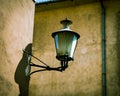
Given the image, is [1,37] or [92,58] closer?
[1,37]

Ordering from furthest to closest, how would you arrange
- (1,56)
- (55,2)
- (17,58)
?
(55,2) → (17,58) → (1,56)

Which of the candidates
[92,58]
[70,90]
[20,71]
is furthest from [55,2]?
[20,71]

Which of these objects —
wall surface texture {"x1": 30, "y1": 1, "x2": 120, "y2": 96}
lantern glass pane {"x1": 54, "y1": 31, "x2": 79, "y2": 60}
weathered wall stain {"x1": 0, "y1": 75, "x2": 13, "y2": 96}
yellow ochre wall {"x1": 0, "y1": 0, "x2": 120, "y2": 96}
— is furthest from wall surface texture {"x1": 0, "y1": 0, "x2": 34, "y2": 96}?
Answer: wall surface texture {"x1": 30, "y1": 1, "x2": 120, "y2": 96}

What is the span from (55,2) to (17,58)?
6.72 meters

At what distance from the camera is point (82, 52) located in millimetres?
11602

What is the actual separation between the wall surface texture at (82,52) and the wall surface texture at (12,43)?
16.9ft

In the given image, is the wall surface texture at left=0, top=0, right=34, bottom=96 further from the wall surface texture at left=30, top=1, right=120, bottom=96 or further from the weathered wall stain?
the wall surface texture at left=30, top=1, right=120, bottom=96

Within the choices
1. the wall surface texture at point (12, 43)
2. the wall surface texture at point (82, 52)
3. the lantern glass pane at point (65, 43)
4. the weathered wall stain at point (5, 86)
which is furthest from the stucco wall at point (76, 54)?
the weathered wall stain at point (5, 86)

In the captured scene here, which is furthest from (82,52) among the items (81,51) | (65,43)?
(65,43)

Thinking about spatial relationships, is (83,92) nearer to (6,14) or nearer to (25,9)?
(25,9)

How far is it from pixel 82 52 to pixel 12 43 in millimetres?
6141

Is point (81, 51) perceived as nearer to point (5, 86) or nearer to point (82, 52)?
point (82, 52)

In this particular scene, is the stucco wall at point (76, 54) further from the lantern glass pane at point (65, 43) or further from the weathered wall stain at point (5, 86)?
the weathered wall stain at point (5, 86)

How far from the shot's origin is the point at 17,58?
5.80m
